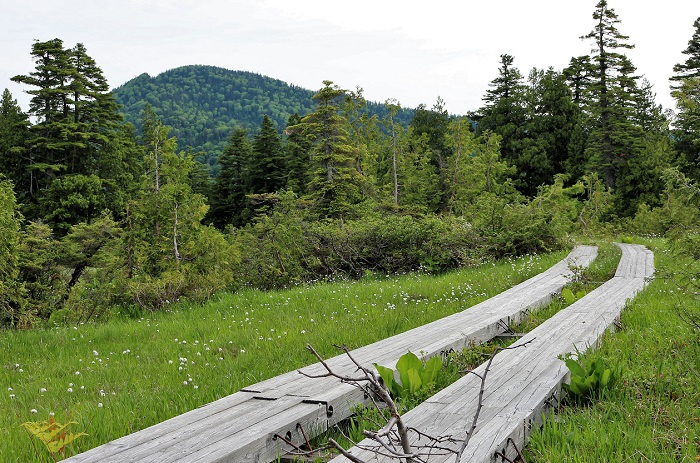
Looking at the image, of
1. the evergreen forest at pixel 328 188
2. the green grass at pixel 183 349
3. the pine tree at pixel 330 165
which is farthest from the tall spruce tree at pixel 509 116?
the green grass at pixel 183 349

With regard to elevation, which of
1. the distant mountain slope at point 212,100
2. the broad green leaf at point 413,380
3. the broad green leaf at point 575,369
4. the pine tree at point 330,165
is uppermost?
the distant mountain slope at point 212,100

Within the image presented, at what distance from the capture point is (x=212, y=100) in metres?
181

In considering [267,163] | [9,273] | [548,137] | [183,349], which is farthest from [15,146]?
[548,137]

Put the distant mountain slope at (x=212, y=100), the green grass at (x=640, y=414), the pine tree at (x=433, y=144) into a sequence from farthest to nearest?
the distant mountain slope at (x=212, y=100) → the pine tree at (x=433, y=144) → the green grass at (x=640, y=414)

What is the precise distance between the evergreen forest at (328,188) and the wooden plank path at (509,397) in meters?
1.31

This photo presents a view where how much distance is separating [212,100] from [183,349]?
188 m

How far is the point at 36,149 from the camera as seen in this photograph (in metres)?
36.2

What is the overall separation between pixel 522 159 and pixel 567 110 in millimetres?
6988

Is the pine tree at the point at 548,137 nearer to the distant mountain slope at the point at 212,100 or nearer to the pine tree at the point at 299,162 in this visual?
the pine tree at the point at 299,162

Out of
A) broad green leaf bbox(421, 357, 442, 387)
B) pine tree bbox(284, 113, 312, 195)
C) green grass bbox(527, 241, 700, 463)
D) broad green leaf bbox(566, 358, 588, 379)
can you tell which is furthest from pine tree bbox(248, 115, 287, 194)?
broad green leaf bbox(566, 358, 588, 379)

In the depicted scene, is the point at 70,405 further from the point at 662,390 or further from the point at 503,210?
the point at 503,210

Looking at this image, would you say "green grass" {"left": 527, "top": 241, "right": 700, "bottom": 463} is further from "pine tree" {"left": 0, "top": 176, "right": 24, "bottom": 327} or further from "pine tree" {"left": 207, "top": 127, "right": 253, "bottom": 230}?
"pine tree" {"left": 207, "top": 127, "right": 253, "bottom": 230}

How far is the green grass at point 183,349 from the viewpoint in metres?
3.90

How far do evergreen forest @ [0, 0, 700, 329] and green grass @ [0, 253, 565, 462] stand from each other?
6.08 ft
